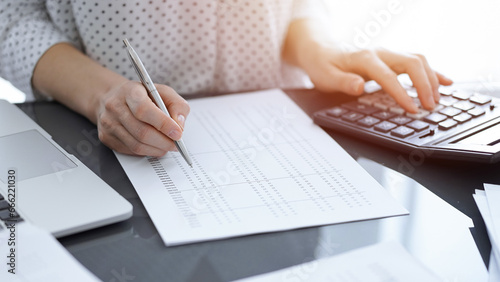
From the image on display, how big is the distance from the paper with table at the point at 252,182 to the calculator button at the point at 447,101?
18 centimetres

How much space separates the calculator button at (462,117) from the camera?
2.20 ft

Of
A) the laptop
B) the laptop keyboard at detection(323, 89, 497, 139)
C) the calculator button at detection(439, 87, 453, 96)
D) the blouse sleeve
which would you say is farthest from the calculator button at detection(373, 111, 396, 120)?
the blouse sleeve

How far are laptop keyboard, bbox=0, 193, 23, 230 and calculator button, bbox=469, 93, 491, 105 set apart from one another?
0.58 meters

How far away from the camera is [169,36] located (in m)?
0.90

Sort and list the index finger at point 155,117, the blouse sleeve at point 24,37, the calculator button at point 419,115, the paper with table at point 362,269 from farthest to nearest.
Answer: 1. the blouse sleeve at point 24,37
2. the calculator button at point 419,115
3. the index finger at point 155,117
4. the paper with table at point 362,269

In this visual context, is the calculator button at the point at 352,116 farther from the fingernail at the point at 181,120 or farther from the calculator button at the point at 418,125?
the fingernail at the point at 181,120

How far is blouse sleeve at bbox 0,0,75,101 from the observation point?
0.82 meters

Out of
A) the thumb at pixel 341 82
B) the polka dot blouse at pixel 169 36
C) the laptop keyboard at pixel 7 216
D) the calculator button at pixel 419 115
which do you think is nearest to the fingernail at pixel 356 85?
the thumb at pixel 341 82

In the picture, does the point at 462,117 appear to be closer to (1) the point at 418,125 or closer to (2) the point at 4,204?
(1) the point at 418,125

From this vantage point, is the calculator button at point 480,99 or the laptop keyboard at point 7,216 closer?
the laptop keyboard at point 7,216

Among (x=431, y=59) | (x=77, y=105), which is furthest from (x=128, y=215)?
(x=431, y=59)

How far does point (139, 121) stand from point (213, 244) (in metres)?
0.20

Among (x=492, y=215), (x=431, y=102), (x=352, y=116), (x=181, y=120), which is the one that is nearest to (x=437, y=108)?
(x=431, y=102)

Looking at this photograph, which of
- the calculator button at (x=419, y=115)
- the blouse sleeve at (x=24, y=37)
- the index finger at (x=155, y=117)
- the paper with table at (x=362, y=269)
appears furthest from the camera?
the blouse sleeve at (x=24, y=37)
